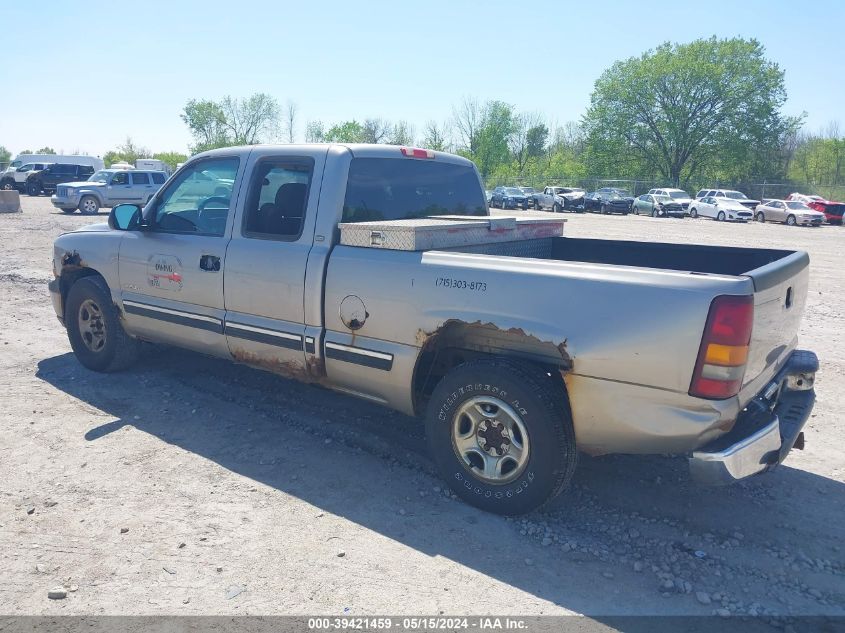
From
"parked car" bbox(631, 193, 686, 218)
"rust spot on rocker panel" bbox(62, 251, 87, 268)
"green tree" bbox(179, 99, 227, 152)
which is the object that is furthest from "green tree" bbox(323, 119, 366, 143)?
"rust spot on rocker panel" bbox(62, 251, 87, 268)

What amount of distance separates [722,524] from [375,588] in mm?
1964

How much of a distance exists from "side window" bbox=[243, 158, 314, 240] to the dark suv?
4046 cm

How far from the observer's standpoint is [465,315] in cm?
347

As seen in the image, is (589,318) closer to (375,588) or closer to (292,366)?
(375,588)

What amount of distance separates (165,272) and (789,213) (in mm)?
36366

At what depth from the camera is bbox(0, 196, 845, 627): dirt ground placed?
288 cm

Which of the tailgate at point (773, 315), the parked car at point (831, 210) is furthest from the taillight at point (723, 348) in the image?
the parked car at point (831, 210)

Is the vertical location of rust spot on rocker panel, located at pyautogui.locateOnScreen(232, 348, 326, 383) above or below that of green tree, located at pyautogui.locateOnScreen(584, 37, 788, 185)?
below

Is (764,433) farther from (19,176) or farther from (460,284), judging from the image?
(19,176)

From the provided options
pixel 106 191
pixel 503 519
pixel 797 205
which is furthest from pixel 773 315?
pixel 797 205

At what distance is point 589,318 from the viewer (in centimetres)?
307

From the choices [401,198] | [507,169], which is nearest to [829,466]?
[401,198]

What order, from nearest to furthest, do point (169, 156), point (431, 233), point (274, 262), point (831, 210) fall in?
point (431, 233) < point (274, 262) < point (831, 210) < point (169, 156)

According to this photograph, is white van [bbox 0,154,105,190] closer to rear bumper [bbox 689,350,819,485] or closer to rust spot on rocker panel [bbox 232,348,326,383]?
rust spot on rocker panel [bbox 232,348,326,383]
